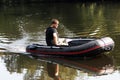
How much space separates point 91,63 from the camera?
12344mm

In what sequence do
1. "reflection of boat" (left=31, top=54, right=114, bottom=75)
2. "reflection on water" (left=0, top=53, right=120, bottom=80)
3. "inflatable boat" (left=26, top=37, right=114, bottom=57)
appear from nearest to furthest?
"reflection on water" (left=0, top=53, right=120, bottom=80) → "reflection of boat" (left=31, top=54, right=114, bottom=75) → "inflatable boat" (left=26, top=37, right=114, bottom=57)

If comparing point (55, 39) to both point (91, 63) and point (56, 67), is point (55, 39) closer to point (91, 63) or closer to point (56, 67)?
point (56, 67)

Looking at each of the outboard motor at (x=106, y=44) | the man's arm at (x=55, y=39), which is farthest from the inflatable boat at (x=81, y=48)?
the man's arm at (x=55, y=39)

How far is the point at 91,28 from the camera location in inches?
835

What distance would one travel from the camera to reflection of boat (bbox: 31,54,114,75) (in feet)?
37.6

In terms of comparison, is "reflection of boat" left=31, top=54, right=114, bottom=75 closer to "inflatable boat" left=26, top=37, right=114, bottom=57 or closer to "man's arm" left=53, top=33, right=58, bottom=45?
"inflatable boat" left=26, top=37, right=114, bottom=57

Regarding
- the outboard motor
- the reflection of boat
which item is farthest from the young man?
the outboard motor

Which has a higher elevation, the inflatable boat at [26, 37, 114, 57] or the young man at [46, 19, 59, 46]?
the young man at [46, 19, 59, 46]

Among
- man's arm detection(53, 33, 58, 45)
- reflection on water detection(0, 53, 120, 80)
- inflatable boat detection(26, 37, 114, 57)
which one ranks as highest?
man's arm detection(53, 33, 58, 45)

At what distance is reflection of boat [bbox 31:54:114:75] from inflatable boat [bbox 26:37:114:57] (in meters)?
0.22

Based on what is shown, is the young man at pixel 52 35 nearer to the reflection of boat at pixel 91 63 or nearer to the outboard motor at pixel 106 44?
the reflection of boat at pixel 91 63

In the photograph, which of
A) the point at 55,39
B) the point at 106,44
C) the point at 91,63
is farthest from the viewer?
the point at 55,39

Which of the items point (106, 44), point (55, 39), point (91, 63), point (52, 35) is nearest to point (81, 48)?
point (91, 63)

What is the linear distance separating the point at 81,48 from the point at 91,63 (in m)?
0.73
